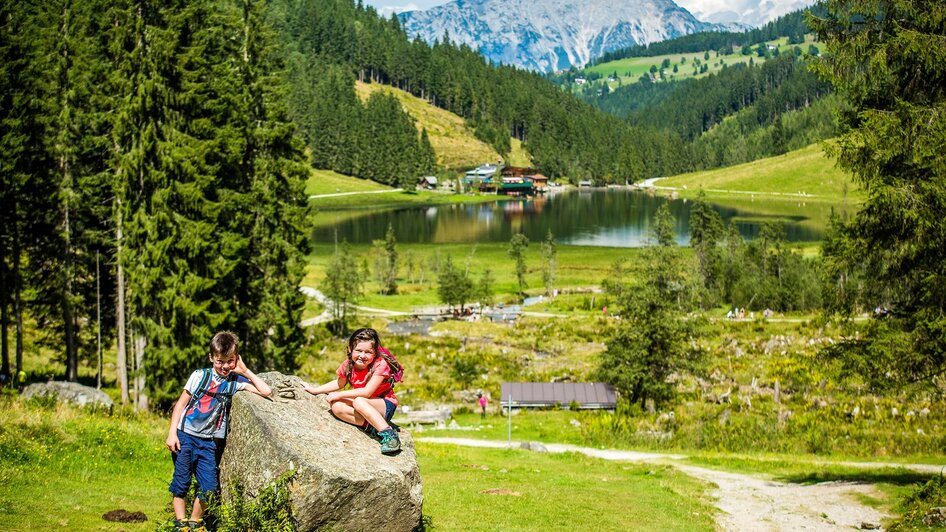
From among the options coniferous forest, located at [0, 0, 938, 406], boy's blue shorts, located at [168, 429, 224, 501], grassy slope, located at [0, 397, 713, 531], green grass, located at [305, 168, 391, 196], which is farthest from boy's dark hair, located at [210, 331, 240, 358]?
green grass, located at [305, 168, 391, 196]

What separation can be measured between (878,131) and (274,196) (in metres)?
22.8

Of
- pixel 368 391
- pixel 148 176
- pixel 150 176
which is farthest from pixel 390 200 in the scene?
pixel 368 391

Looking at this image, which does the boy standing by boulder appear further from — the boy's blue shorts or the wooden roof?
the wooden roof

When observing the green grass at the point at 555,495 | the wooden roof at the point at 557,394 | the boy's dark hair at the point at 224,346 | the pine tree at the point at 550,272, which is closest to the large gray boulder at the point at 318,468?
the boy's dark hair at the point at 224,346

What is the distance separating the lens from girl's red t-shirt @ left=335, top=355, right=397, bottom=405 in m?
9.76

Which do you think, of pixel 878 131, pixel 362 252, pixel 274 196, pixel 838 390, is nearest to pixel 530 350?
pixel 838 390

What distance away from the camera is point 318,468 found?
8578mm

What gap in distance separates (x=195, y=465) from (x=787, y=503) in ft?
47.6

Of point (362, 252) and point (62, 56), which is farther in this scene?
point (362, 252)

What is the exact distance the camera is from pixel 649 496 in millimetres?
18047

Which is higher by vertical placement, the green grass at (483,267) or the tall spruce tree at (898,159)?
the tall spruce tree at (898,159)

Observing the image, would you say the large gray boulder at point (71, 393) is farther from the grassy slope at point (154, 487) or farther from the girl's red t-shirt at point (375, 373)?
the girl's red t-shirt at point (375, 373)

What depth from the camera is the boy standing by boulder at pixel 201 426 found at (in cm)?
909

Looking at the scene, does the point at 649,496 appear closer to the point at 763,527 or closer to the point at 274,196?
the point at 763,527
